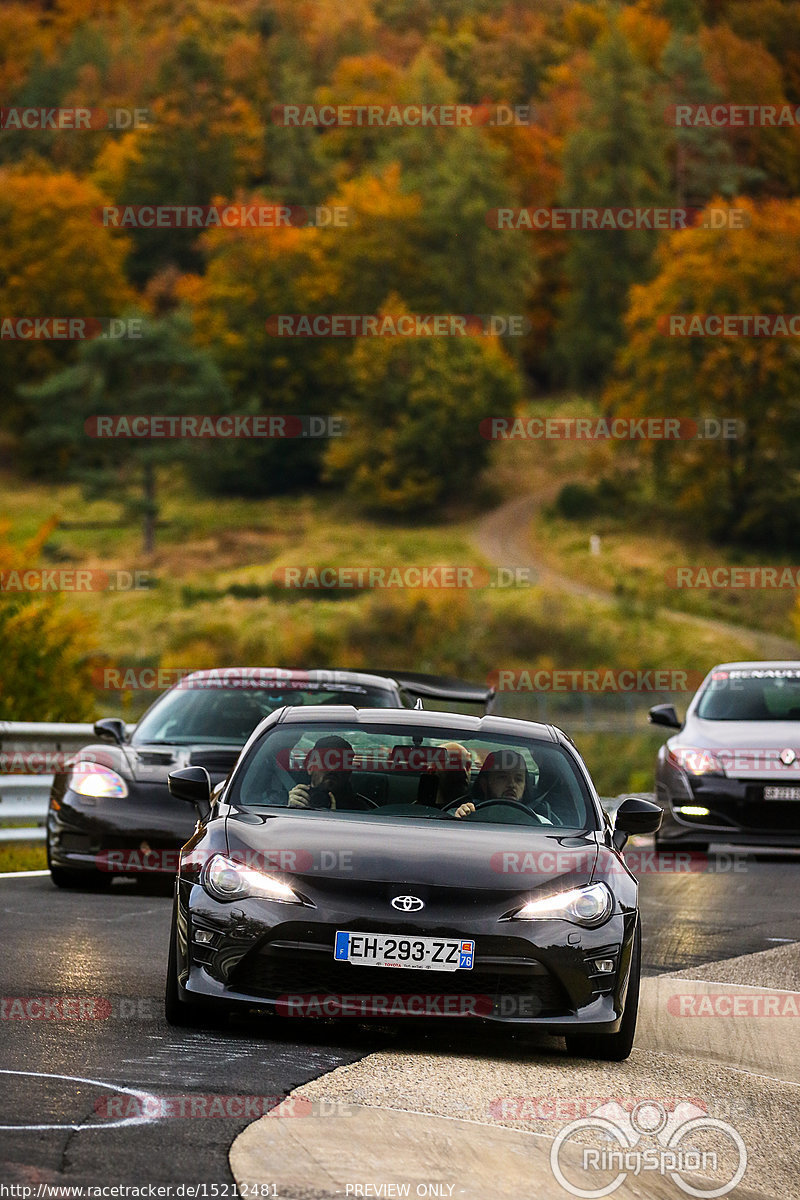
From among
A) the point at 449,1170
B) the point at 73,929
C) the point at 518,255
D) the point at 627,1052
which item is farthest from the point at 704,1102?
the point at 518,255

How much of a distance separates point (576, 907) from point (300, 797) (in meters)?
1.40

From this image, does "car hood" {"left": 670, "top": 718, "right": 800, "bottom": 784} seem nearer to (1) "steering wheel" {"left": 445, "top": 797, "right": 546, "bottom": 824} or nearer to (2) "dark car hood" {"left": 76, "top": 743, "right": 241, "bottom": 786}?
(2) "dark car hood" {"left": 76, "top": 743, "right": 241, "bottom": 786}

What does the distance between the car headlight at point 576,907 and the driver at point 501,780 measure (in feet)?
2.89

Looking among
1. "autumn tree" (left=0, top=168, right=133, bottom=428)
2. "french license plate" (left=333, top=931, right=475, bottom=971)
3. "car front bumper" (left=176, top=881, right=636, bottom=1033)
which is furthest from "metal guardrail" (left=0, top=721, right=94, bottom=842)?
"autumn tree" (left=0, top=168, right=133, bottom=428)

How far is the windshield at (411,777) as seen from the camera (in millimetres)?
8578

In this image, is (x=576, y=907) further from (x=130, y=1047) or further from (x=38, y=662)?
(x=38, y=662)

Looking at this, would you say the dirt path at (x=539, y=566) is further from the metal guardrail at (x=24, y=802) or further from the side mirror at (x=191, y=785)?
the side mirror at (x=191, y=785)

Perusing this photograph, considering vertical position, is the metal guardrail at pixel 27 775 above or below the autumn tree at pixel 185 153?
above

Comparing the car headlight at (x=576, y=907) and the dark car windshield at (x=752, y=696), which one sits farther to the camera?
the dark car windshield at (x=752, y=696)

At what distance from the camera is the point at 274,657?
79.4 metres

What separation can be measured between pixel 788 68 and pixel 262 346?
49110 mm

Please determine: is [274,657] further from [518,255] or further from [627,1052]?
[627,1052]

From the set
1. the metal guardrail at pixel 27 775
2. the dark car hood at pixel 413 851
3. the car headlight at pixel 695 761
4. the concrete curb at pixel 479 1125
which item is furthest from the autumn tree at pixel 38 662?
the concrete curb at pixel 479 1125

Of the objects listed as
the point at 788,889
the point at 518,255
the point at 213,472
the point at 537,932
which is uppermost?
the point at 537,932
